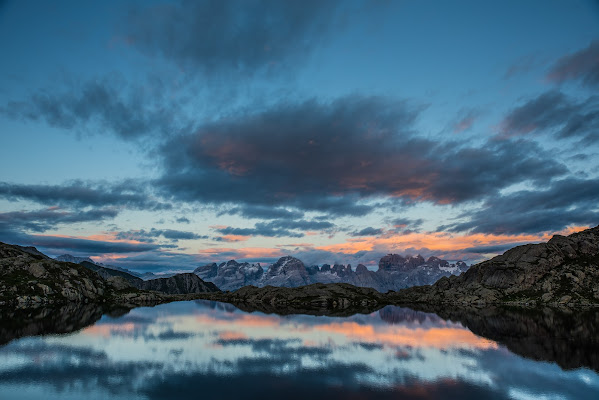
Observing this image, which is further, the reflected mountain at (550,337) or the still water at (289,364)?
the reflected mountain at (550,337)

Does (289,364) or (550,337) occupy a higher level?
(289,364)

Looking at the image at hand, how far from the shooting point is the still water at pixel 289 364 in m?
57.5

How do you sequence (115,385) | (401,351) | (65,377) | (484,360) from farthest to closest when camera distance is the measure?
(401,351) < (484,360) < (65,377) < (115,385)

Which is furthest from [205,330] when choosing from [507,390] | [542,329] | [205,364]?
[542,329]

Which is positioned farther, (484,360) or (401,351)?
(401,351)

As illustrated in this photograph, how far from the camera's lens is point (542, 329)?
5172 inches

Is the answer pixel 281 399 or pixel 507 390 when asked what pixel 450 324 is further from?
pixel 281 399

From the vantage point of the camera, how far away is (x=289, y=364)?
76.6 metres

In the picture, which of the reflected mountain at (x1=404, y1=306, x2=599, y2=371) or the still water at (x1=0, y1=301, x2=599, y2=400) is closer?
the still water at (x1=0, y1=301, x2=599, y2=400)

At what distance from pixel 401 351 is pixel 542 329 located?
3085 inches

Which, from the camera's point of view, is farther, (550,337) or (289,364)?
(550,337)

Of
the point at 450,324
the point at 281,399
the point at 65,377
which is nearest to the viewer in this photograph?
the point at 281,399

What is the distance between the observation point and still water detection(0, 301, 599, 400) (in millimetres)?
57469

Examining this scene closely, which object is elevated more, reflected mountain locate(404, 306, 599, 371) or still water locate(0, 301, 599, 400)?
still water locate(0, 301, 599, 400)
